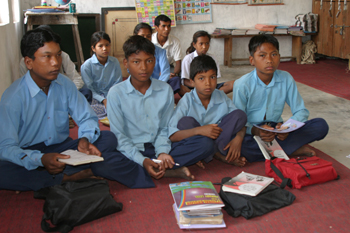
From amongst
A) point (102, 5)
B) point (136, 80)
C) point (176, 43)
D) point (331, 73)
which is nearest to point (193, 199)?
point (136, 80)

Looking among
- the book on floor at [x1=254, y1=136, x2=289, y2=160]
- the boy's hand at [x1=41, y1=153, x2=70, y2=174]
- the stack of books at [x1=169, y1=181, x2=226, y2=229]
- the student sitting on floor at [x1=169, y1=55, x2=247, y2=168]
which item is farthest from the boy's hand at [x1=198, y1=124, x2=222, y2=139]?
the boy's hand at [x1=41, y1=153, x2=70, y2=174]

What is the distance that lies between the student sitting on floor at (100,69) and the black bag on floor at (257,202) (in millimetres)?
2043

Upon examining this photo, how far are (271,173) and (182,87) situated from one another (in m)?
1.97

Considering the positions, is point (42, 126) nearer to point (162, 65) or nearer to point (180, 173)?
point (180, 173)

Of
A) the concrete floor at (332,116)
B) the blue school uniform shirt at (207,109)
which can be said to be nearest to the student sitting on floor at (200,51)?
the concrete floor at (332,116)

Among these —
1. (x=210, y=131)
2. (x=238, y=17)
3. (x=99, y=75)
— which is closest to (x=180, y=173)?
(x=210, y=131)

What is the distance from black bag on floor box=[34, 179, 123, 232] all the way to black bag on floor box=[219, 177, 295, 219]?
23.3 inches

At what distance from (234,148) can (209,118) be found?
30 cm

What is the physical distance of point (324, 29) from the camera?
665 cm

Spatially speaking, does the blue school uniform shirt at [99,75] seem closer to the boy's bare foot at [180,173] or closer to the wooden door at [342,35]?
the boy's bare foot at [180,173]

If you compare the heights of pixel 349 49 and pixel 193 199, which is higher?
pixel 349 49

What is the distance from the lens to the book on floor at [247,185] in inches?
70.7

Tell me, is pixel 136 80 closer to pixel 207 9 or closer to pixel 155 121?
pixel 155 121

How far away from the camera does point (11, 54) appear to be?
11.2 feet
